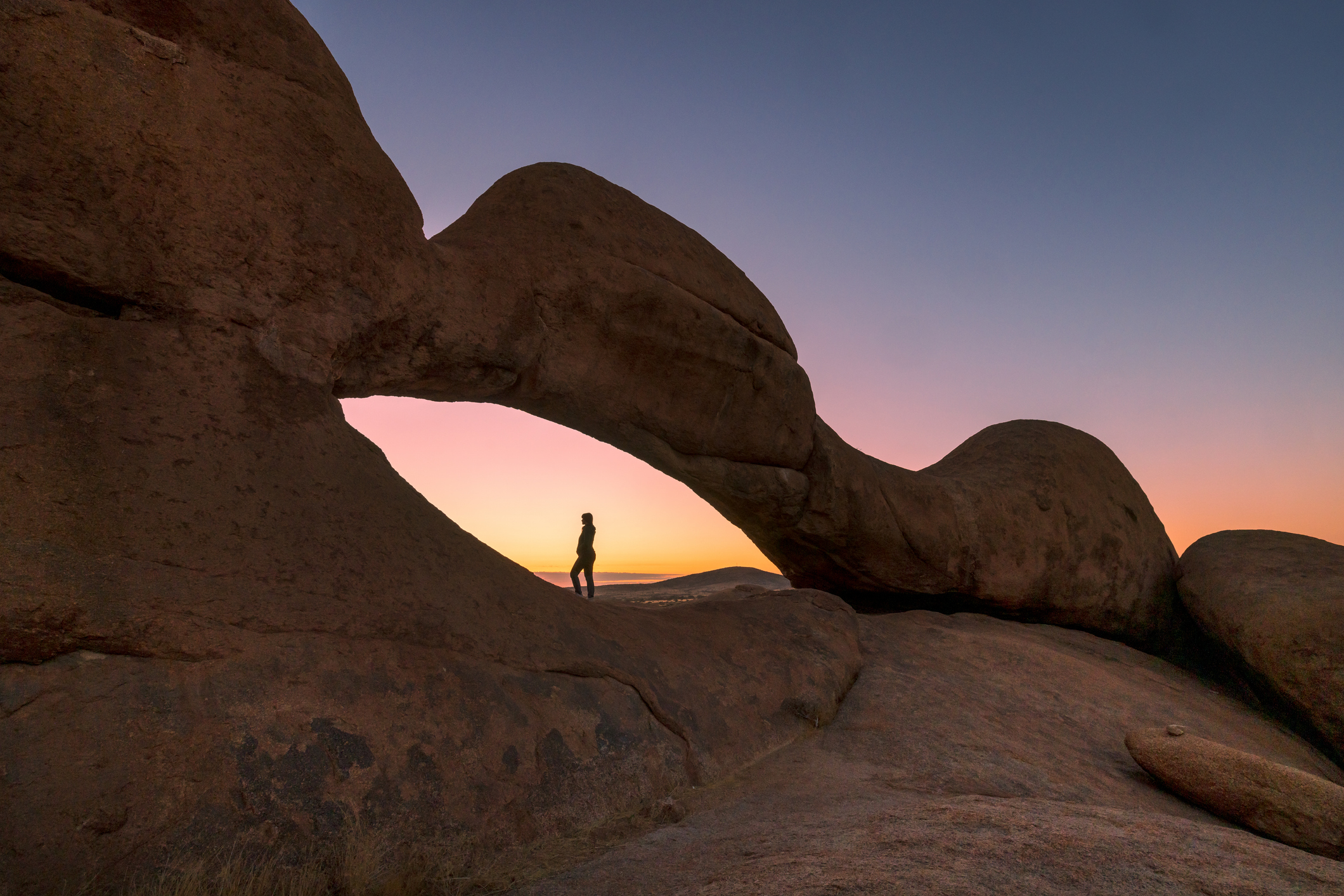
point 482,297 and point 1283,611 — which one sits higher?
point 482,297

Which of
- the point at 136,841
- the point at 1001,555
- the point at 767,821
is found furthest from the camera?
the point at 1001,555

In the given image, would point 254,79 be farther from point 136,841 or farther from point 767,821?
point 767,821

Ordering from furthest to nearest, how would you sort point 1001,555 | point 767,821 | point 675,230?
1. point 1001,555
2. point 675,230
3. point 767,821

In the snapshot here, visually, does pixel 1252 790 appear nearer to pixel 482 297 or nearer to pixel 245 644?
pixel 245 644

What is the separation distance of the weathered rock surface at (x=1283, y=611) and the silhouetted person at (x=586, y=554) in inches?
292

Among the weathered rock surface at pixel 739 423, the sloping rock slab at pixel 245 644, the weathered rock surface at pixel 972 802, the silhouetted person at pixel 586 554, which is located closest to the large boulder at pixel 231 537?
the sloping rock slab at pixel 245 644

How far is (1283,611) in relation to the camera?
20.5 feet

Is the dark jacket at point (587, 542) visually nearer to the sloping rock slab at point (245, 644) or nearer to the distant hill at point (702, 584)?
the distant hill at point (702, 584)

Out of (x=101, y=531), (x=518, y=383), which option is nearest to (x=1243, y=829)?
(x=518, y=383)

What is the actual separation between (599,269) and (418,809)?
3501 millimetres

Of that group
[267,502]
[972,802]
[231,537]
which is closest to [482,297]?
[267,502]

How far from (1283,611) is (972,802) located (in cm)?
527

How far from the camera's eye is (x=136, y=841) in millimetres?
2072

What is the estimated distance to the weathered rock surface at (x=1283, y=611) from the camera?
19.2 ft
